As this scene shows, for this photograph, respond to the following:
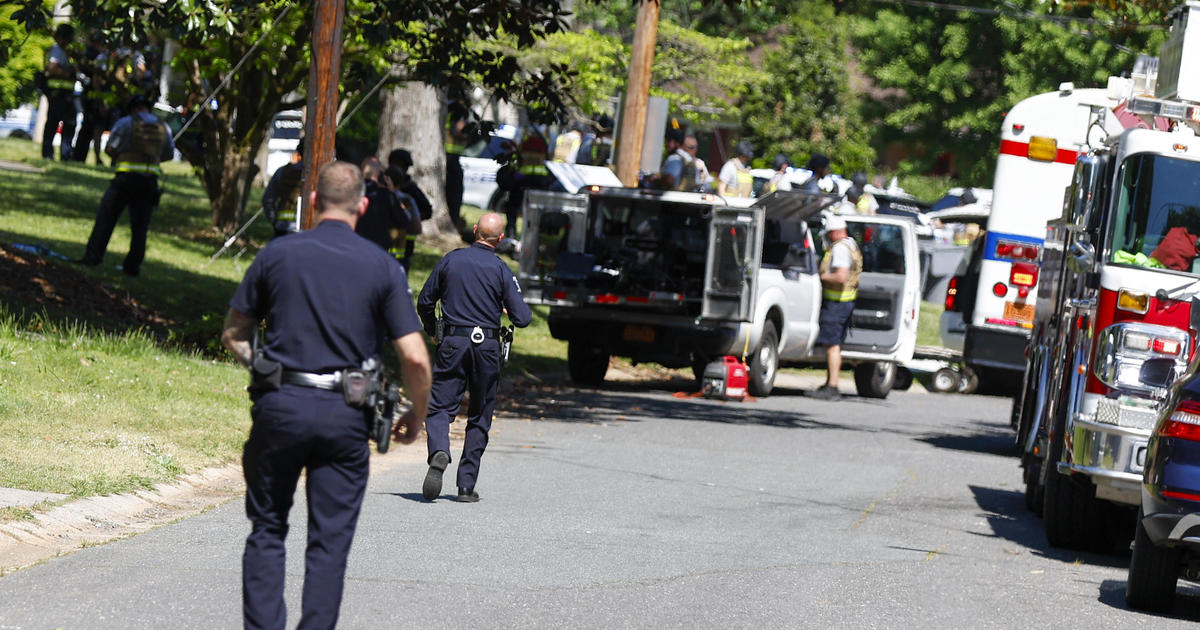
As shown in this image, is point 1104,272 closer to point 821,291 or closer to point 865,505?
point 865,505

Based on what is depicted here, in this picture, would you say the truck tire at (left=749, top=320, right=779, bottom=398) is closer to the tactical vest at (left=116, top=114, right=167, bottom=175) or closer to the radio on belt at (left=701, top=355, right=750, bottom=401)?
the radio on belt at (left=701, top=355, right=750, bottom=401)

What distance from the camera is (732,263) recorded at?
18031 millimetres

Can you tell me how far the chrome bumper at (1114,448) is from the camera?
960 cm

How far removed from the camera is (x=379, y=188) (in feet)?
51.1

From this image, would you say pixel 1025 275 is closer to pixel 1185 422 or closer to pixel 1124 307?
pixel 1124 307

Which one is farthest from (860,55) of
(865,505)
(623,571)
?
(623,571)

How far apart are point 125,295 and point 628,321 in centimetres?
503

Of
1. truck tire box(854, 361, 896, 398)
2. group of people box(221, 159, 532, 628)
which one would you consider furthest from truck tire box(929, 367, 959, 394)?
group of people box(221, 159, 532, 628)

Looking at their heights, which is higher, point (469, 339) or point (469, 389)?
point (469, 339)

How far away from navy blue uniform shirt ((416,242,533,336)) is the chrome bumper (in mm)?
3220

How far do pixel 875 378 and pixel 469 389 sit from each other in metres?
11.5

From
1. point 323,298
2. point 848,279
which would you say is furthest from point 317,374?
point 848,279

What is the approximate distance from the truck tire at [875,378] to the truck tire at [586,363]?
3633mm

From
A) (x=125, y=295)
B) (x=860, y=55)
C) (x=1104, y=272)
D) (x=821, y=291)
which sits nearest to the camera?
(x=1104, y=272)
